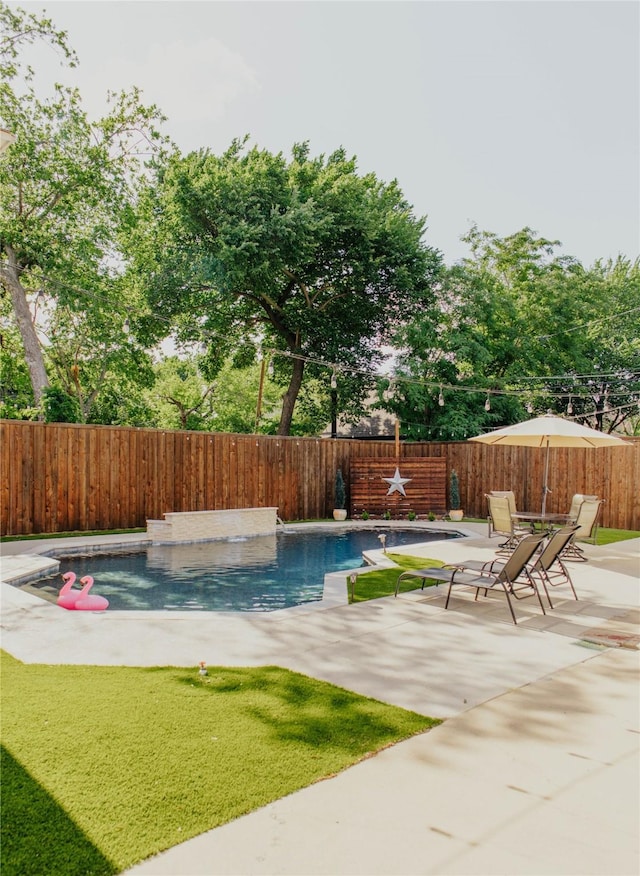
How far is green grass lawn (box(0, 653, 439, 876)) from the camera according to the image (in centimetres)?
218

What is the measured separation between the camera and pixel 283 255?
17844 millimetres

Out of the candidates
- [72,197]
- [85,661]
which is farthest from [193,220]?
[85,661]

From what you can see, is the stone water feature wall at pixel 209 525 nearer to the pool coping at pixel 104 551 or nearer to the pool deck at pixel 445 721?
the pool coping at pixel 104 551

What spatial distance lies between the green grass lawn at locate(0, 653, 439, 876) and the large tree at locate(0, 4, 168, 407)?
14829 mm

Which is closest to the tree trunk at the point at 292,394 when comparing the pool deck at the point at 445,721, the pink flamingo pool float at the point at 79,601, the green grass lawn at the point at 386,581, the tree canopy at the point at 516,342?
the tree canopy at the point at 516,342

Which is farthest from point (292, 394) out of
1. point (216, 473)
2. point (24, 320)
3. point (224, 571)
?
point (224, 571)

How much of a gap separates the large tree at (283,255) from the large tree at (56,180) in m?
1.39

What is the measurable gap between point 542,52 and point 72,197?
1477 cm

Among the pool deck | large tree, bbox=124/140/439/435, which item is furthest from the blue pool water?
large tree, bbox=124/140/439/435

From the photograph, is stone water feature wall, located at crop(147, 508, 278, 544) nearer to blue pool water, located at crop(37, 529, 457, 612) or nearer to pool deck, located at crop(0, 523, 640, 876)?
blue pool water, located at crop(37, 529, 457, 612)

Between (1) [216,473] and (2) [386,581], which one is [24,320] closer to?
(1) [216,473]

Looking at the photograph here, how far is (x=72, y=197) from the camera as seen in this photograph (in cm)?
1855

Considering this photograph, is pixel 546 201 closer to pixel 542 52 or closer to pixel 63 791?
pixel 542 52

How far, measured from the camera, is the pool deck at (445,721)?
2.11 metres
